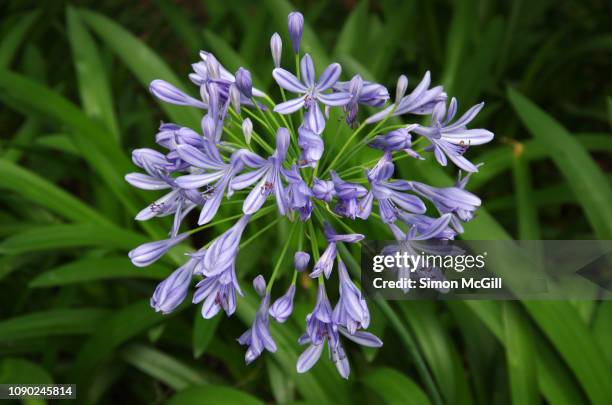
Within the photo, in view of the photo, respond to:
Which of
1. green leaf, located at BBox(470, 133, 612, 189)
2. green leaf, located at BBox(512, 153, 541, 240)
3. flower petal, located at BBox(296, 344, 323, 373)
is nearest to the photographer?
flower petal, located at BBox(296, 344, 323, 373)

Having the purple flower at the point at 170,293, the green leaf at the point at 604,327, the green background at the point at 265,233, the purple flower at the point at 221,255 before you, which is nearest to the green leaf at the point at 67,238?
the green background at the point at 265,233

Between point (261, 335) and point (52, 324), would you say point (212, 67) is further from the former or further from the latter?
point (52, 324)

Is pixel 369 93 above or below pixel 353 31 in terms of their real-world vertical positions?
below

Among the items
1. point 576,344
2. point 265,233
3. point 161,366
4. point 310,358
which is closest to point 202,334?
point 161,366

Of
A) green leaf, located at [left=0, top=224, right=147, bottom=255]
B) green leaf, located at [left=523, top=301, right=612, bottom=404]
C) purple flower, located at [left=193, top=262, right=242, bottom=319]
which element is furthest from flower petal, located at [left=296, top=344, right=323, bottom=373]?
green leaf, located at [left=0, top=224, right=147, bottom=255]

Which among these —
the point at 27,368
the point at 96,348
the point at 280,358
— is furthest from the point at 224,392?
the point at 27,368

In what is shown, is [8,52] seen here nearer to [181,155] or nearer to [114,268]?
[114,268]

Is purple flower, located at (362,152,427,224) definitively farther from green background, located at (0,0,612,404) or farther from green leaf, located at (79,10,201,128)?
green leaf, located at (79,10,201,128)
